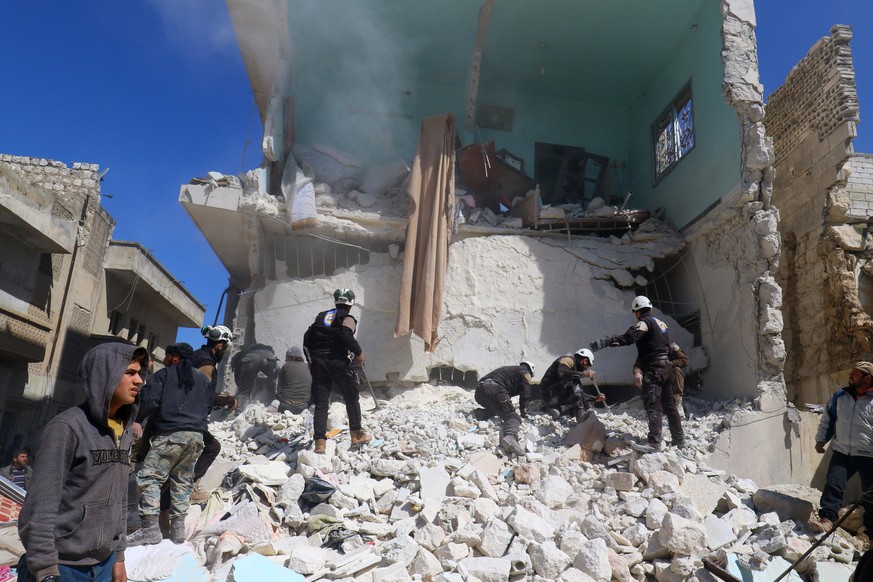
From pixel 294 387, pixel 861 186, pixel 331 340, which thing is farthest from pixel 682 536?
pixel 861 186

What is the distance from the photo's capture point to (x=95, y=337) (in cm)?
1447

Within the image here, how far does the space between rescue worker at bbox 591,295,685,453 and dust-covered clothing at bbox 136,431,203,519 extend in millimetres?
4233

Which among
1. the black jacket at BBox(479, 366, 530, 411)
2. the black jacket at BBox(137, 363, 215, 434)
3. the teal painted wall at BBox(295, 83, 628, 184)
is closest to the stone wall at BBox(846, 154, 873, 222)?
the teal painted wall at BBox(295, 83, 628, 184)

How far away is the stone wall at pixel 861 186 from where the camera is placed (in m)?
10.9

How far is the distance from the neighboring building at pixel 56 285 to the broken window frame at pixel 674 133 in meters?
11.5

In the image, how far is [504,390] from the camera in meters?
7.08

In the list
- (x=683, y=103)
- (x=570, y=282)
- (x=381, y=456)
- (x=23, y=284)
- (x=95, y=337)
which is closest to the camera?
(x=381, y=456)

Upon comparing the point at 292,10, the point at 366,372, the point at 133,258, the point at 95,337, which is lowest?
the point at 366,372

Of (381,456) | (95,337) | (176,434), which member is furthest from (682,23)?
(95,337)

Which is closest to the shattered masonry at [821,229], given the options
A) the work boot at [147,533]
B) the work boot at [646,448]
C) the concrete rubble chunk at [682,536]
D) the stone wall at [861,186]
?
the stone wall at [861,186]

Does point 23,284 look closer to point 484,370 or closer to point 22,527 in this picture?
point 484,370

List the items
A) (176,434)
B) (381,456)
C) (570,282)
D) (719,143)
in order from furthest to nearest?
(570,282)
(719,143)
(381,456)
(176,434)

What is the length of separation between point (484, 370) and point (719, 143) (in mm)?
4742

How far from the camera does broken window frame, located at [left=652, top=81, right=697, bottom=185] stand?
9.80 meters
